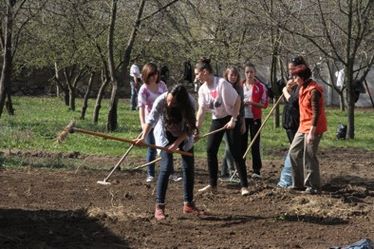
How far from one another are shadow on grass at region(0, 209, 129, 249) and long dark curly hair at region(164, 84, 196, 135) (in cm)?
122

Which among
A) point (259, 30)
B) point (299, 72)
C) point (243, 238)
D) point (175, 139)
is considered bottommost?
point (243, 238)

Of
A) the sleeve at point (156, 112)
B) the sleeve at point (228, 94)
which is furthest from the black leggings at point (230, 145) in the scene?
the sleeve at point (156, 112)

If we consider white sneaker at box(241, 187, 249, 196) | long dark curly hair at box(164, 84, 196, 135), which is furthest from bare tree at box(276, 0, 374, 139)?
long dark curly hair at box(164, 84, 196, 135)

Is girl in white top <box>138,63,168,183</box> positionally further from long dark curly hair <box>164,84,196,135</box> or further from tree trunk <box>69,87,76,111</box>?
tree trunk <box>69,87,76,111</box>

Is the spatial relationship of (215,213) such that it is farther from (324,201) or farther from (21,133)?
(21,133)

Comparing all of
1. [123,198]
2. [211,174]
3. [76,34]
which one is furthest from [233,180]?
[76,34]

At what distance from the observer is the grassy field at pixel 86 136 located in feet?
44.4

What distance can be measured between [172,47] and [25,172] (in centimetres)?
1030

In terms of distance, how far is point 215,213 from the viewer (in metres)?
7.77

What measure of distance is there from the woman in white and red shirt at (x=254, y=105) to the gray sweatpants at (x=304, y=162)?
1.25 metres

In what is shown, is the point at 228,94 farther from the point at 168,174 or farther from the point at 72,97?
the point at 72,97

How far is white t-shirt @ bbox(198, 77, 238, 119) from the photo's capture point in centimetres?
846

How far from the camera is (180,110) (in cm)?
722

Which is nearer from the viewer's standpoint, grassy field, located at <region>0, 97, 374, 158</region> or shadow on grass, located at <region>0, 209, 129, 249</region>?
shadow on grass, located at <region>0, 209, 129, 249</region>
